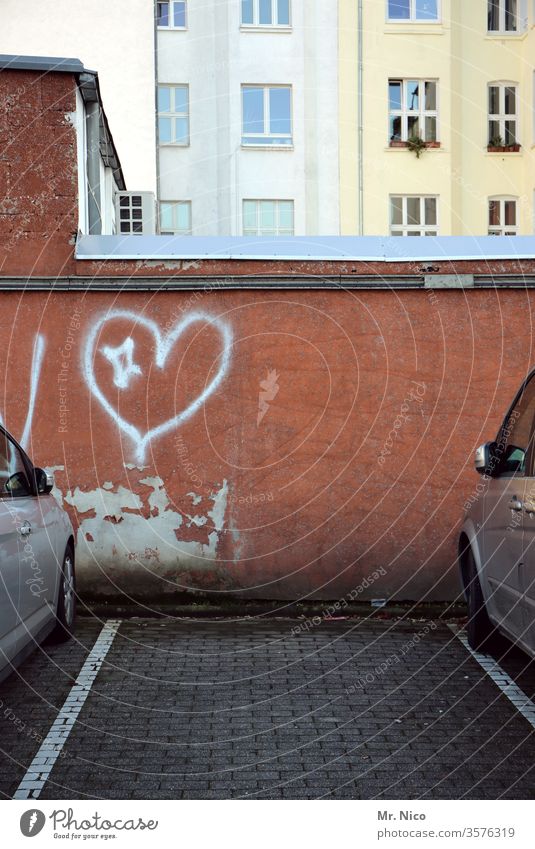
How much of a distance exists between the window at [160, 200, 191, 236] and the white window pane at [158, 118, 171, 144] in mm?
1862

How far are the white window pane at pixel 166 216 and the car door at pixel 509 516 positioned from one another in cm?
2578

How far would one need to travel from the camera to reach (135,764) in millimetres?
5316

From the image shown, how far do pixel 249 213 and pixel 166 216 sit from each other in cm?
261

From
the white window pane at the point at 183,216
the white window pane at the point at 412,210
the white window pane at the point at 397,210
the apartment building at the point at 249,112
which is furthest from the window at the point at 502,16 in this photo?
the white window pane at the point at 183,216

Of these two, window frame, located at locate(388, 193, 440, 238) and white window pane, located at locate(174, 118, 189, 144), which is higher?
white window pane, located at locate(174, 118, 189, 144)

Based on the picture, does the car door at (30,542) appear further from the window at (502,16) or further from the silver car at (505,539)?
the window at (502,16)

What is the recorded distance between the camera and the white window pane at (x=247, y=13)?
103 feet

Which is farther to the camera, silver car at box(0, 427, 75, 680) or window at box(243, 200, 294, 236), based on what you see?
window at box(243, 200, 294, 236)

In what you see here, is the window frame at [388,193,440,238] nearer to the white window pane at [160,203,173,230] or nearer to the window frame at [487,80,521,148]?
the window frame at [487,80,521,148]

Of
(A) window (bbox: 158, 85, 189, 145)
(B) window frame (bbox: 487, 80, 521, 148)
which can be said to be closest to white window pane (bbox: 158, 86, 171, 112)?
(A) window (bbox: 158, 85, 189, 145)

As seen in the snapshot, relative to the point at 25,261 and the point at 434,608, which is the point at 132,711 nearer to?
the point at 434,608

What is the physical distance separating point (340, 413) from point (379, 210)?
22.9 metres

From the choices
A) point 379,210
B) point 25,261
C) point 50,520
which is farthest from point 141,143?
point 50,520

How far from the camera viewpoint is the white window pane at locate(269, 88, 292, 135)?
31.6 m
